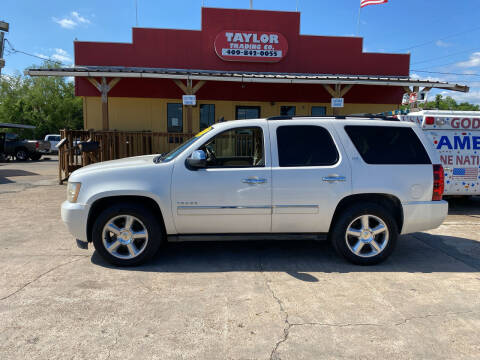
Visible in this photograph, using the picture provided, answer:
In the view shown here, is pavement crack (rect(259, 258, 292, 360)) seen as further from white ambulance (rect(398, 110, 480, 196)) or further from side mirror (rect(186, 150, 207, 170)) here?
white ambulance (rect(398, 110, 480, 196))

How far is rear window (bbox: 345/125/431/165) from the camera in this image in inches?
169

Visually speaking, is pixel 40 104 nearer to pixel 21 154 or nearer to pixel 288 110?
pixel 21 154

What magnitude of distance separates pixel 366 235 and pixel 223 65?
1172cm

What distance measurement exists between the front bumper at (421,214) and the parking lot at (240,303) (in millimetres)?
551

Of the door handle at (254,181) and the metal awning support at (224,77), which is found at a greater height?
the metal awning support at (224,77)

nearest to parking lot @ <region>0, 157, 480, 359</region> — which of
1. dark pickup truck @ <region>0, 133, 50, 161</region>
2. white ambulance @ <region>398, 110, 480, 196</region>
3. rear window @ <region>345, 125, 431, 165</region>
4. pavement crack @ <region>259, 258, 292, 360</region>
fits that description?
pavement crack @ <region>259, 258, 292, 360</region>

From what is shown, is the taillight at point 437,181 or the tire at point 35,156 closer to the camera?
the taillight at point 437,181

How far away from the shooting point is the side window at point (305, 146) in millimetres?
4199

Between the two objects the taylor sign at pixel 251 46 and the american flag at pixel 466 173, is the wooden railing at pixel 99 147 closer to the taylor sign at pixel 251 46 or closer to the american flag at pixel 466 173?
the taylor sign at pixel 251 46

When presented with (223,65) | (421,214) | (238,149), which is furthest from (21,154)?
(421,214)

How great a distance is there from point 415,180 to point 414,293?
4.64 ft

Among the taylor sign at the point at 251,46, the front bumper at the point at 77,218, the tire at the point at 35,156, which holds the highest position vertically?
the taylor sign at the point at 251,46

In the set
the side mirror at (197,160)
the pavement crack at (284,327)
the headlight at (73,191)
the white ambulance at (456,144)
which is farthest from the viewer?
the white ambulance at (456,144)

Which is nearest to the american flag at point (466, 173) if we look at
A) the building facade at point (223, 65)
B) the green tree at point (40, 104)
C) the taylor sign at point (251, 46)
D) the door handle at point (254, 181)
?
the door handle at point (254, 181)
